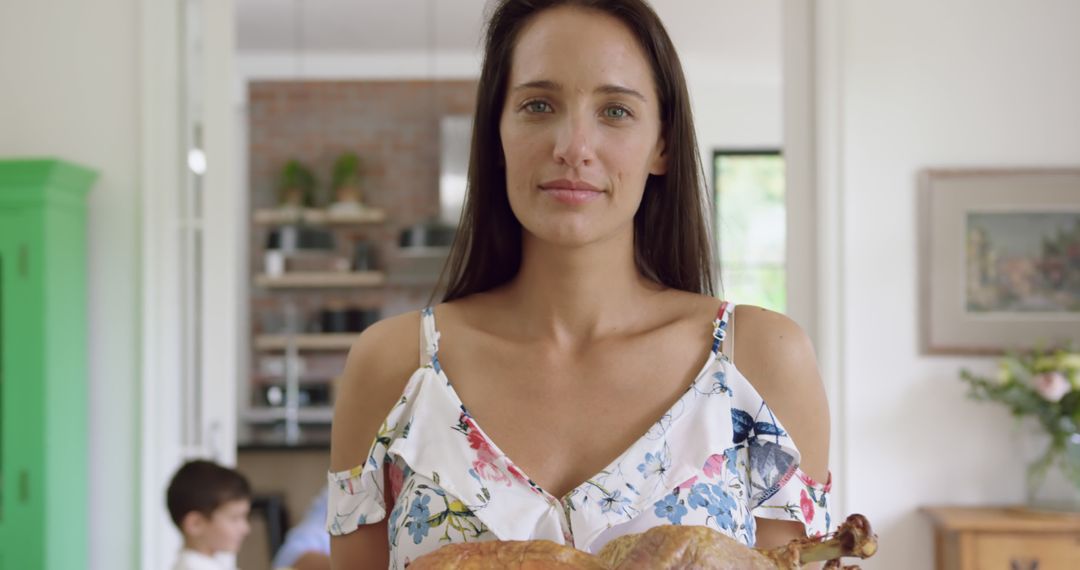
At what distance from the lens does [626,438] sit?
98 cm

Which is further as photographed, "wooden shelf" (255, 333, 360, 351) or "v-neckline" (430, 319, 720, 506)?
"wooden shelf" (255, 333, 360, 351)

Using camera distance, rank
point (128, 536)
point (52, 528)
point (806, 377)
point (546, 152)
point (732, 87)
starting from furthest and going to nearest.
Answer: point (732, 87), point (128, 536), point (52, 528), point (806, 377), point (546, 152)

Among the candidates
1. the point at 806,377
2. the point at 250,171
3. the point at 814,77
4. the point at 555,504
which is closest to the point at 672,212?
the point at 806,377

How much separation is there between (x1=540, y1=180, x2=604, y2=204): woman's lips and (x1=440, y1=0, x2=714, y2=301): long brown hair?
159 millimetres

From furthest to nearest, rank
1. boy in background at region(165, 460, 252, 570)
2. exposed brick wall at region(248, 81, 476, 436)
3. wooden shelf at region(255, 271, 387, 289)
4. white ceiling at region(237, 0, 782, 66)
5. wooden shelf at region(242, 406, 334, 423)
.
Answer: exposed brick wall at region(248, 81, 476, 436) < wooden shelf at region(255, 271, 387, 289) < wooden shelf at region(242, 406, 334, 423) < white ceiling at region(237, 0, 782, 66) < boy in background at region(165, 460, 252, 570)

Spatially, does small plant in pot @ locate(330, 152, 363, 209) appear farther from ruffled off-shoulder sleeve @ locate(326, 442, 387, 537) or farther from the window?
ruffled off-shoulder sleeve @ locate(326, 442, 387, 537)

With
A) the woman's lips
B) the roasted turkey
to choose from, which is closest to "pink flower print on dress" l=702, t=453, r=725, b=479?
the woman's lips

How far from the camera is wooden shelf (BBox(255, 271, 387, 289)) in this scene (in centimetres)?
761

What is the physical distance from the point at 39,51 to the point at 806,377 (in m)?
3.53

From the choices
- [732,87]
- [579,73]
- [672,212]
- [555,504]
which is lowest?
[555,504]

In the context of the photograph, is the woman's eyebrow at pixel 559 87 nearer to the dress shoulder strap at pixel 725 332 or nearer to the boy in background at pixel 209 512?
the dress shoulder strap at pixel 725 332

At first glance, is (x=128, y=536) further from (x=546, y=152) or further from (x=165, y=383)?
(x=546, y=152)

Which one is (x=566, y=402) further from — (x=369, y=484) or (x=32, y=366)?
(x=32, y=366)

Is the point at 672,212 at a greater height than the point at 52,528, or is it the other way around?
the point at 672,212
